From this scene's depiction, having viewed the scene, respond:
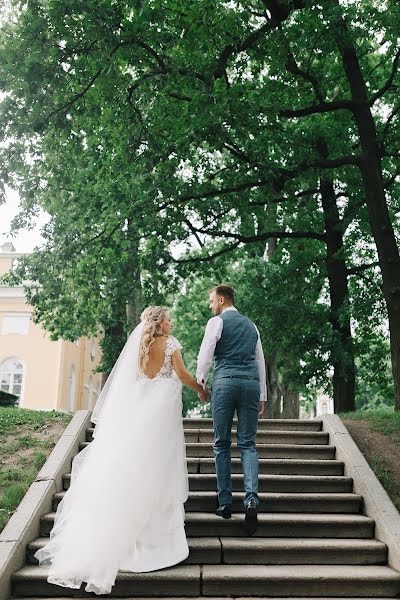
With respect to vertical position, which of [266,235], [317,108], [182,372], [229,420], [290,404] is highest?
[317,108]

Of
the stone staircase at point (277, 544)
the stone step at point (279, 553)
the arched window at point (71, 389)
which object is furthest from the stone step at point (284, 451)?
the arched window at point (71, 389)

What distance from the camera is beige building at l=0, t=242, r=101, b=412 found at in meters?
35.6

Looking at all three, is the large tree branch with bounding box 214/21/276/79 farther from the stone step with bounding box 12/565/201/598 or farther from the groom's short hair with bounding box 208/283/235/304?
the stone step with bounding box 12/565/201/598

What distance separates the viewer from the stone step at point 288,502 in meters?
6.90

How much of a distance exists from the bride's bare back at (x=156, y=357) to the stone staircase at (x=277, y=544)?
5.17 ft

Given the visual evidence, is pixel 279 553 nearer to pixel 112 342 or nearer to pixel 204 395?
pixel 204 395

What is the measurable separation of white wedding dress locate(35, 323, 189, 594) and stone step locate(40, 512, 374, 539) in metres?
0.58

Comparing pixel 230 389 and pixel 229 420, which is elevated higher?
pixel 230 389

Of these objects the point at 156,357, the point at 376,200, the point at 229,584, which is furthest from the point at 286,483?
the point at 376,200

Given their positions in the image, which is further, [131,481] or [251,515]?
[251,515]

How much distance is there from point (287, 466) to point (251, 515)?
183cm

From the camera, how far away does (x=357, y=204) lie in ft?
50.4

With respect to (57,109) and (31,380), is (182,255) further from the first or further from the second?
(31,380)

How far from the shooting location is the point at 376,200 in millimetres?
12102
